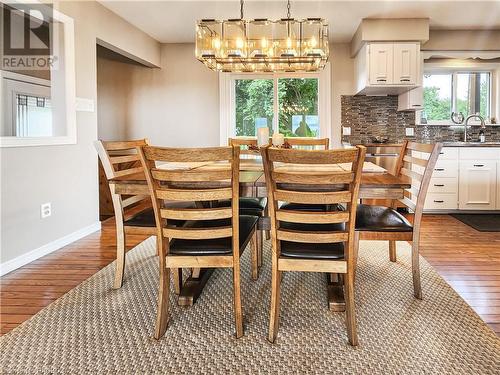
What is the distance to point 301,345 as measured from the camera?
179 cm

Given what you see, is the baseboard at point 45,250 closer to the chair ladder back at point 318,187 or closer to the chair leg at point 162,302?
the chair leg at point 162,302

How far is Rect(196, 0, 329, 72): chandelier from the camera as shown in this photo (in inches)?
123

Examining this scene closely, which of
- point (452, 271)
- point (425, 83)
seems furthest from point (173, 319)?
point (425, 83)

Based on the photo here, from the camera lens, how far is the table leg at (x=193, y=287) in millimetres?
2213

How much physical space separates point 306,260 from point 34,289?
177cm

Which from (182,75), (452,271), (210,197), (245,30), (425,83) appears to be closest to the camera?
(210,197)

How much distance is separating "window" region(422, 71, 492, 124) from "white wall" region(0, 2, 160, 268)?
4.01 m

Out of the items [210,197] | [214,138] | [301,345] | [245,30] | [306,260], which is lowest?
[301,345]

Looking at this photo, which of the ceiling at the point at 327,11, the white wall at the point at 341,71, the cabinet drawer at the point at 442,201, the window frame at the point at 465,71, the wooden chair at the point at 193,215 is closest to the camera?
the wooden chair at the point at 193,215

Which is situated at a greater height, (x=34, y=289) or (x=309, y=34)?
(x=309, y=34)

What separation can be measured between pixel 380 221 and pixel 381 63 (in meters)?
3.01

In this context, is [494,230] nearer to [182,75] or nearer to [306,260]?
[306,260]

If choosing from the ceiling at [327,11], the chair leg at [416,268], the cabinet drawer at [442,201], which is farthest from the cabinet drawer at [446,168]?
the chair leg at [416,268]

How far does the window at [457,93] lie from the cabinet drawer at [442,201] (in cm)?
116
